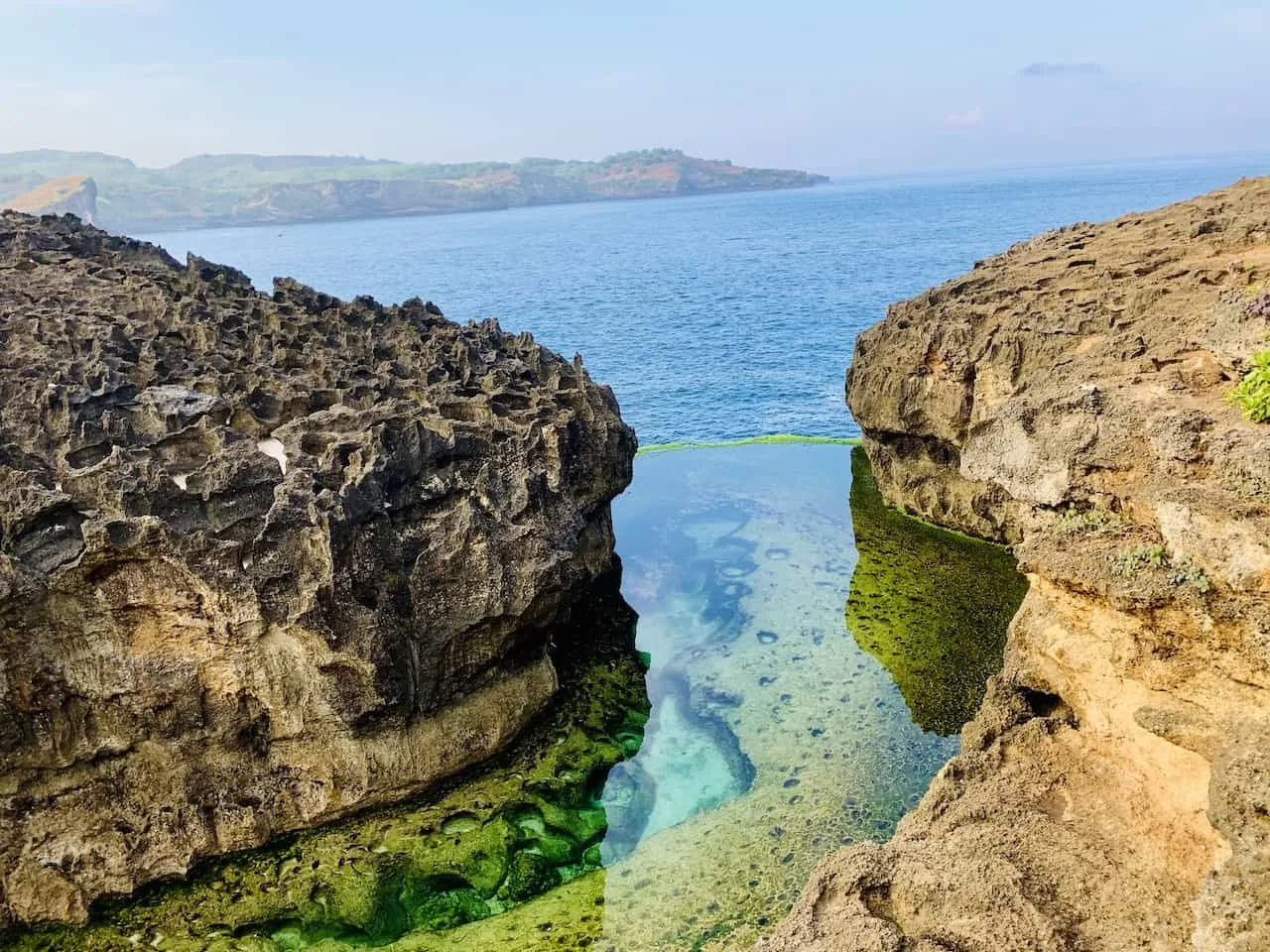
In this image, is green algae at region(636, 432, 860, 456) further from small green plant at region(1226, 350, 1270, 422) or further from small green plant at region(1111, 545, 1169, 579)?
small green plant at region(1111, 545, 1169, 579)

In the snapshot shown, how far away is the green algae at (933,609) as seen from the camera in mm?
17500

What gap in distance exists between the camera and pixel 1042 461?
11.1 m

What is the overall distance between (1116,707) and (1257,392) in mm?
3530

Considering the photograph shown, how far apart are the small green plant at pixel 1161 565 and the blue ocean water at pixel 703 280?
26.7 m

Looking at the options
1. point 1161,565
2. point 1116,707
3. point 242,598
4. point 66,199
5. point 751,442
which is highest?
point 66,199

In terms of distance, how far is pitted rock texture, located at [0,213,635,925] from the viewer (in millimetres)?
12578

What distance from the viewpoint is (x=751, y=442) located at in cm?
3441

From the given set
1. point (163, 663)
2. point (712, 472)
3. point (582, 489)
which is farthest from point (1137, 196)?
point (163, 663)

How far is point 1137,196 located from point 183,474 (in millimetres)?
154980

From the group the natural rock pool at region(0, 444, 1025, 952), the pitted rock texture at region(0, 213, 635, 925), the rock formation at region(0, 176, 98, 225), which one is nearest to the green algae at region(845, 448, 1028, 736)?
the natural rock pool at region(0, 444, 1025, 952)

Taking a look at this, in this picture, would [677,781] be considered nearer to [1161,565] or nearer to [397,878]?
[397,878]

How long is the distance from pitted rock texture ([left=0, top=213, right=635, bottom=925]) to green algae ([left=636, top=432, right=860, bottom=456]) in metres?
16.2

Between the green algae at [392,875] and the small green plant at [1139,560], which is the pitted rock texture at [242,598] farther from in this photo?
the small green plant at [1139,560]

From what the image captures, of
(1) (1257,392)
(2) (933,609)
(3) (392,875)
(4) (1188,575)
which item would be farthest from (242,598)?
(2) (933,609)
